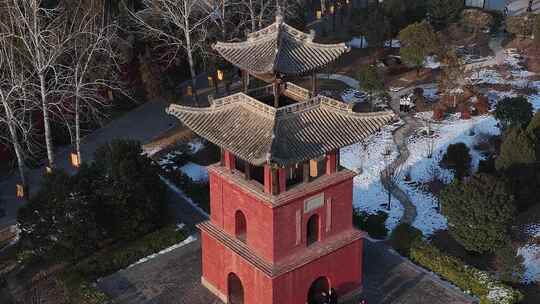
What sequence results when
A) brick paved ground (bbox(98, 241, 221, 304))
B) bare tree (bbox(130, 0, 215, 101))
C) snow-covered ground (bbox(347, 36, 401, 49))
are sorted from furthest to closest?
snow-covered ground (bbox(347, 36, 401, 49)) → bare tree (bbox(130, 0, 215, 101)) → brick paved ground (bbox(98, 241, 221, 304))

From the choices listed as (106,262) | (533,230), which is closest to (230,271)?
(106,262)

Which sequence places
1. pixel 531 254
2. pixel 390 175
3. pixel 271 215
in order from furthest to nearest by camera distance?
pixel 390 175, pixel 531 254, pixel 271 215

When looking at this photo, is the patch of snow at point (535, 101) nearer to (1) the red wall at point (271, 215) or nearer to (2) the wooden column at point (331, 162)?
(1) the red wall at point (271, 215)

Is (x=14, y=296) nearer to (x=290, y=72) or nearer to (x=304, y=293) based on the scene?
(x=304, y=293)

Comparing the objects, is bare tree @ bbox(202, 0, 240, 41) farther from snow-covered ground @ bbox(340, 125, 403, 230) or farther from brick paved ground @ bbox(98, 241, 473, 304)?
brick paved ground @ bbox(98, 241, 473, 304)

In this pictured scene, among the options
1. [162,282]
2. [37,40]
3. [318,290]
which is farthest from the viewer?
[37,40]

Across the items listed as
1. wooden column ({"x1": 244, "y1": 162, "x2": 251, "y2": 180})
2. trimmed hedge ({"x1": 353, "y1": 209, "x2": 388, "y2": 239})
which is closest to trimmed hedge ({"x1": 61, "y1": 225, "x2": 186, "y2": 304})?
wooden column ({"x1": 244, "y1": 162, "x2": 251, "y2": 180})

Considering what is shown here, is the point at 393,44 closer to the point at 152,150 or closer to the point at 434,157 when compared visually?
the point at 434,157
